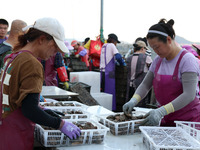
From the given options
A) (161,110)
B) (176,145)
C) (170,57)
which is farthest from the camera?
(170,57)

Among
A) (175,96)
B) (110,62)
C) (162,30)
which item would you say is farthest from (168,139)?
(110,62)

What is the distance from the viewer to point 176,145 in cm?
155

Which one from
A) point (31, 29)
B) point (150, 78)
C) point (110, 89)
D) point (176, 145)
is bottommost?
point (110, 89)

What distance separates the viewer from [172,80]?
2.15m

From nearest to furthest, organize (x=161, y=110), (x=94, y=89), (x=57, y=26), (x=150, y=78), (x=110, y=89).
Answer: (x=57, y=26), (x=161, y=110), (x=150, y=78), (x=94, y=89), (x=110, y=89)

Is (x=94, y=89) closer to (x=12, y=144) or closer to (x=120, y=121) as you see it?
(x=120, y=121)

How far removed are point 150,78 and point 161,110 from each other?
584 millimetres

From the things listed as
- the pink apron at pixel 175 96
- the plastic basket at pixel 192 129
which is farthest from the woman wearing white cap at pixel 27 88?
the pink apron at pixel 175 96

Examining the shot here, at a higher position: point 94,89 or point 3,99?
point 3,99

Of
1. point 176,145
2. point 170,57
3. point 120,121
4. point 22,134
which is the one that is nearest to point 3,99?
point 22,134

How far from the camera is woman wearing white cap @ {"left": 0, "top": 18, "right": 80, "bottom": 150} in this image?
1.51m

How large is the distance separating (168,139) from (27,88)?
3.23 feet

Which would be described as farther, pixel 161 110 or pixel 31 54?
pixel 161 110

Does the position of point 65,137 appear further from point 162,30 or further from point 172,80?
point 162,30
